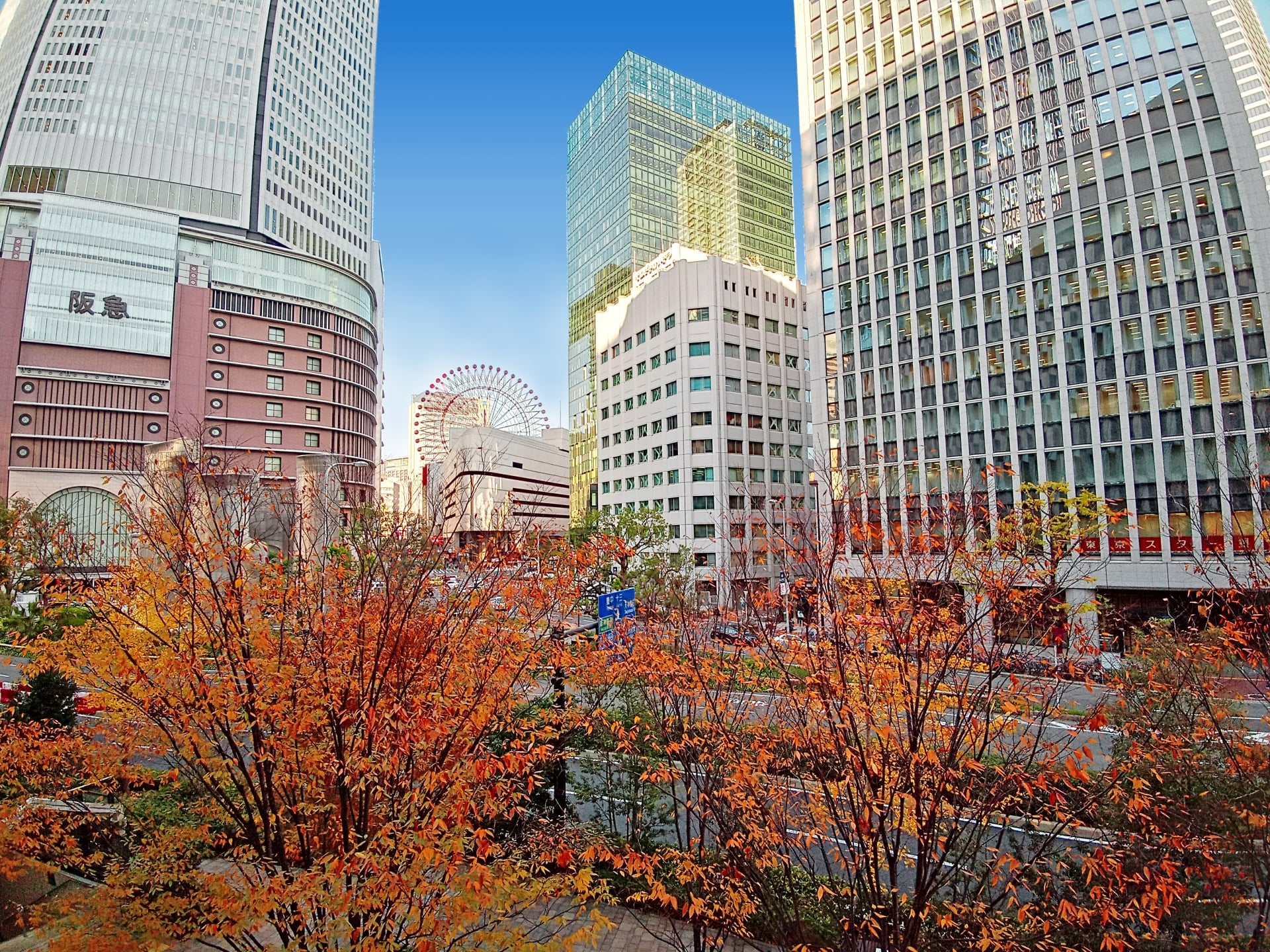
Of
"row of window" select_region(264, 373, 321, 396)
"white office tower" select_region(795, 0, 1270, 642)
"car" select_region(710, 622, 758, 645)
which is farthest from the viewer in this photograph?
"row of window" select_region(264, 373, 321, 396)

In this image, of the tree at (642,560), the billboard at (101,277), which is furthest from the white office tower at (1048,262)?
the billboard at (101,277)

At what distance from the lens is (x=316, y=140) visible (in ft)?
336

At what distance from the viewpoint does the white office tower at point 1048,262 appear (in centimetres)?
3709

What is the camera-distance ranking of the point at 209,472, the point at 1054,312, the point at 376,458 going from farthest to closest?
the point at 376,458 → the point at 1054,312 → the point at 209,472

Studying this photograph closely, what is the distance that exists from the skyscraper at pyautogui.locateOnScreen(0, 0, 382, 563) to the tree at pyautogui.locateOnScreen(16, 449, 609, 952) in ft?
210

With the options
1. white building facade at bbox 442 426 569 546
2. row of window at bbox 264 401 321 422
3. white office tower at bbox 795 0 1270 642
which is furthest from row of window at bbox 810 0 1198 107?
row of window at bbox 264 401 321 422

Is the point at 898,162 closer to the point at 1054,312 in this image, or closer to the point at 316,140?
the point at 1054,312

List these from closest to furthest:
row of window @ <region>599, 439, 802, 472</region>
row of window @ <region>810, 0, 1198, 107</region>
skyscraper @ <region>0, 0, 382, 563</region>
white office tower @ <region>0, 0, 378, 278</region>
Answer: row of window @ <region>810, 0, 1198, 107</region>
row of window @ <region>599, 439, 802, 472</region>
skyscraper @ <region>0, 0, 382, 563</region>
white office tower @ <region>0, 0, 378, 278</region>

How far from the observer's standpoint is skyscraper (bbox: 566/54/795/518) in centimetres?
11756

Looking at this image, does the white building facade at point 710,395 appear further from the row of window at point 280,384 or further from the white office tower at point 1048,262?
the row of window at point 280,384

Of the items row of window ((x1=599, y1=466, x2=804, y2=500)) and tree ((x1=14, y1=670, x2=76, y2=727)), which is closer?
tree ((x1=14, y1=670, x2=76, y2=727))

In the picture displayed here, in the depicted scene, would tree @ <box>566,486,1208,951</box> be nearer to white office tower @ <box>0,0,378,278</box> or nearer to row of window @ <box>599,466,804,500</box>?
row of window @ <box>599,466,804,500</box>

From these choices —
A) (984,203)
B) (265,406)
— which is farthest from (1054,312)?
(265,406)

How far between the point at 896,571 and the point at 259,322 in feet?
262
